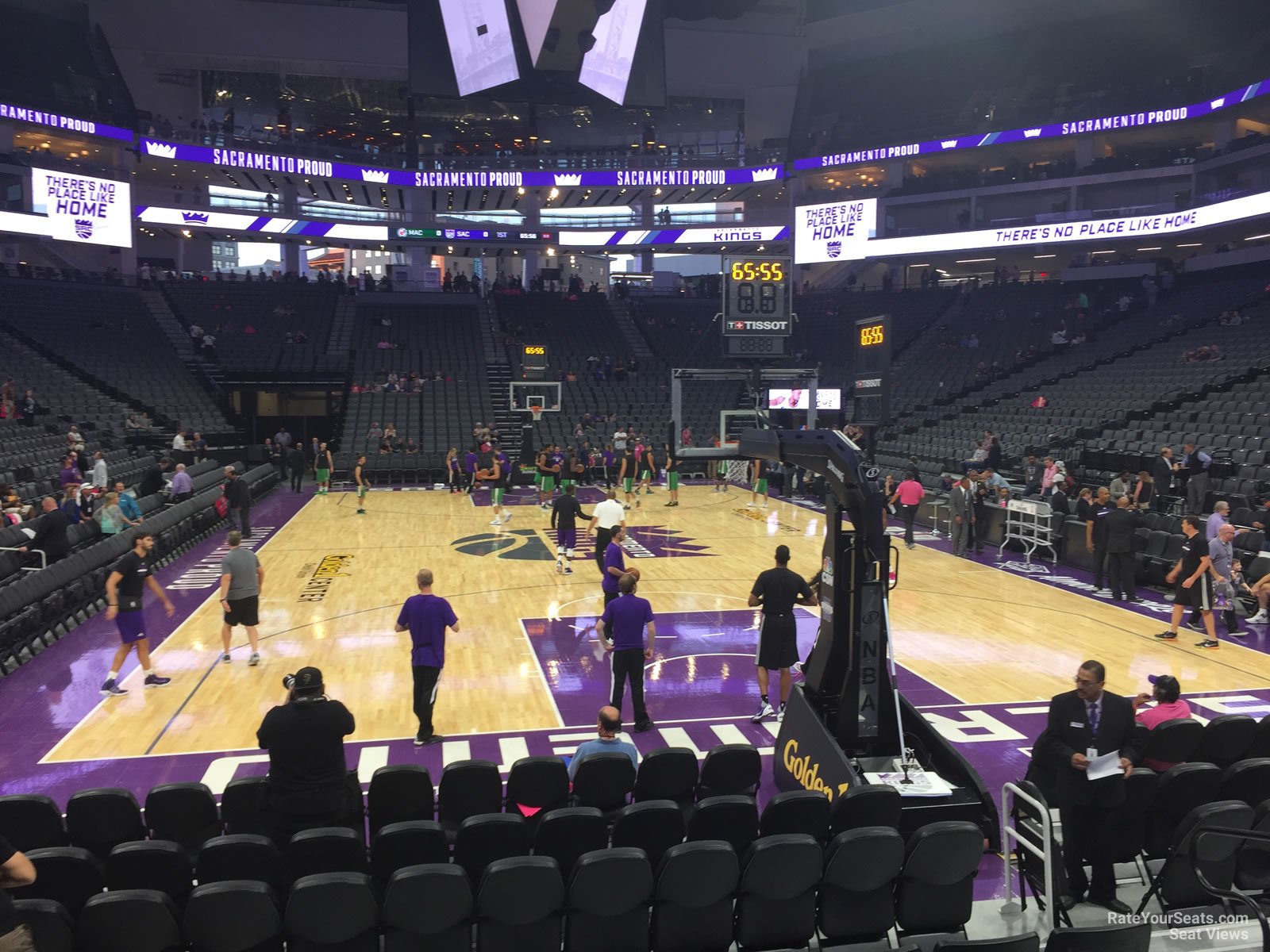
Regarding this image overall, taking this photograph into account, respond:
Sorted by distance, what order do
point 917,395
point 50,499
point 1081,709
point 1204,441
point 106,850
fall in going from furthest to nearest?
1. point 917,395
2. point 1204,441
3. point 50,499
4. point 1081,709
5. point 106,850

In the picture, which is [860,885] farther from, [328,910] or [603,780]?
[328,910]

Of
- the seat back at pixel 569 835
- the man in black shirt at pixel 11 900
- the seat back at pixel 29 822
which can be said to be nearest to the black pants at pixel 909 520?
the seat back at pixel 569 835

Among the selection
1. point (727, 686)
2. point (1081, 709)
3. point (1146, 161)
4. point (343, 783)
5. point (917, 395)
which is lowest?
point (727, 686)

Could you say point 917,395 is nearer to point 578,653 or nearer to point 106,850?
point 578,653

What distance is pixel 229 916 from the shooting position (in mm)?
4305

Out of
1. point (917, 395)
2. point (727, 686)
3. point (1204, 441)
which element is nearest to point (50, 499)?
point (727, 686)

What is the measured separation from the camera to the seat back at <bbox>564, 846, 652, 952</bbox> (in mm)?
4645

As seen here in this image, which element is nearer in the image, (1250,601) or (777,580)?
(777,580)

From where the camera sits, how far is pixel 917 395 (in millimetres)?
34375

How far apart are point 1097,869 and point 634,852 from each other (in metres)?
2.96

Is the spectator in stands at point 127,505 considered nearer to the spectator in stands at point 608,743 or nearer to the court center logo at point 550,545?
the court center logo at point 550,545

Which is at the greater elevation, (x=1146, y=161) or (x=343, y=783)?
(x=1146, y=161)

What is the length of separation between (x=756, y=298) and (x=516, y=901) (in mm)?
10298

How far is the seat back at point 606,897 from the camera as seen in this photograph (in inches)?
183
